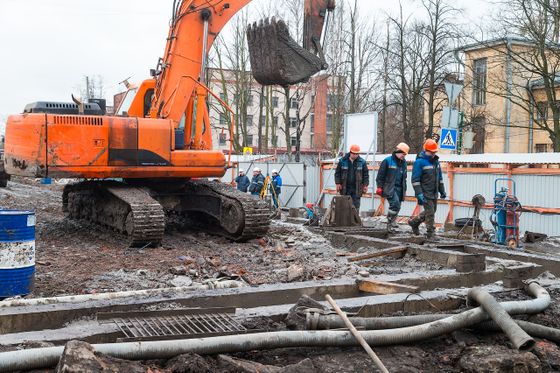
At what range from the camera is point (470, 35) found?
32.9m

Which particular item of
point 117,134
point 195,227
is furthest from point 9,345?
point 195,227

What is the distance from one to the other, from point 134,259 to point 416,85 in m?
30.3

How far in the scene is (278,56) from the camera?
9.11 metres

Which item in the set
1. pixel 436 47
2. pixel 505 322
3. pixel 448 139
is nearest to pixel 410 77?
pixel 436 47

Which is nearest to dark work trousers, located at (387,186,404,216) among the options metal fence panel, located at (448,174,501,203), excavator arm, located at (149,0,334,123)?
excavator arm, located at (149,0,334,123)

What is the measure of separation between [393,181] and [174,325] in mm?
8186

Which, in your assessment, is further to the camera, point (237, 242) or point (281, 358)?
point (237, 242)

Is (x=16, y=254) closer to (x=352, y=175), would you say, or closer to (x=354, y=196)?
(x=352, y=175)

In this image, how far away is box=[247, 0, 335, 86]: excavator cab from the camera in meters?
9.11

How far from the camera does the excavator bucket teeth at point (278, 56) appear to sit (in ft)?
29.9

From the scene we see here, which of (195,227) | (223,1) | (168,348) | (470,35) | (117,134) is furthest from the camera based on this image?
(470,35)

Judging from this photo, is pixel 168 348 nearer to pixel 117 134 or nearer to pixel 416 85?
pixel 117 134

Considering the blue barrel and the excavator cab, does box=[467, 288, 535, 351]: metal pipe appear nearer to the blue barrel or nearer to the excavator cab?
the blue barrel

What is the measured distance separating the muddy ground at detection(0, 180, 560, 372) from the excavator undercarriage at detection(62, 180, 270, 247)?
0.80 feet
